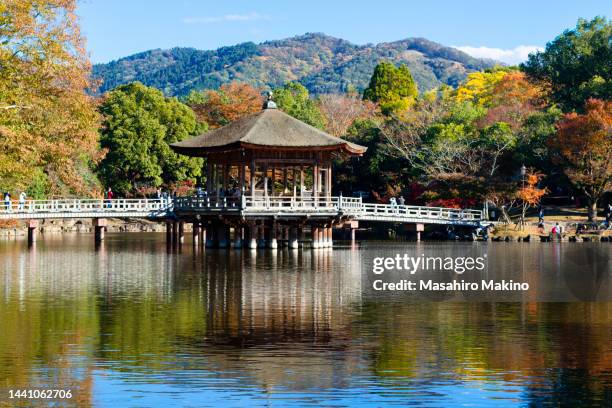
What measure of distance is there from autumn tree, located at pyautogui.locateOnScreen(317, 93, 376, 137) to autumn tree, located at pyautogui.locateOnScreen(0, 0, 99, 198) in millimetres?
48876

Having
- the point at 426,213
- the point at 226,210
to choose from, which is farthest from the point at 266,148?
the point at 426,213

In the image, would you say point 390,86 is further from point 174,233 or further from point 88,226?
point 174,233

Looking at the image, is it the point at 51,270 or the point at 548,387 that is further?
the point at 51,270

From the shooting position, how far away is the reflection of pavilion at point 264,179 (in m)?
49.7

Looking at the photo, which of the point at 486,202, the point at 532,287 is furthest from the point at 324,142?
the point at 532,287

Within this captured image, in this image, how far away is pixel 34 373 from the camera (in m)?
18.6

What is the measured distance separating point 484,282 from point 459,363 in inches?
610

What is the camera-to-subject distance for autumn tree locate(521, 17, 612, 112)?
72.9 m

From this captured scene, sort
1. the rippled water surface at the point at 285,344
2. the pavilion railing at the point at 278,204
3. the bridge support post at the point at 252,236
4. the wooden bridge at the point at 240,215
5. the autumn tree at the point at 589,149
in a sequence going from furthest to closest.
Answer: the autumn tree at the point at 589,149 < the bridge support post at the point at 252,236 < the wooden bridge at the point at 240,215 < the pavilion railing at the point at 278,204 < the rippled water surface at the point at 285,344

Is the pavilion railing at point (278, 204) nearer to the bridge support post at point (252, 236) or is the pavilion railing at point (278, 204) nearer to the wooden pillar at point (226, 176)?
the wooden pillar at point (226, 176)

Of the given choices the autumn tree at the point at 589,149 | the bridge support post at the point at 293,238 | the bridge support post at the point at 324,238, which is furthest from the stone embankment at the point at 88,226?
the autumn tree at the point at 589,149

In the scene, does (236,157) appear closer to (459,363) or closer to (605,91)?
(605,91)

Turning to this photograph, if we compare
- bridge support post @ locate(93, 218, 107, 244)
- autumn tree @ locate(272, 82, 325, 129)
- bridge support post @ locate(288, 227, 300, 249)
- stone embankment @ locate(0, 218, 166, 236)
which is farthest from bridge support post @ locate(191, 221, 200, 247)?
autumn tree @ locate(272, 82, 325, 129)

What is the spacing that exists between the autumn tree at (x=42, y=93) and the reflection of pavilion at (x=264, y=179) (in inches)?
264
